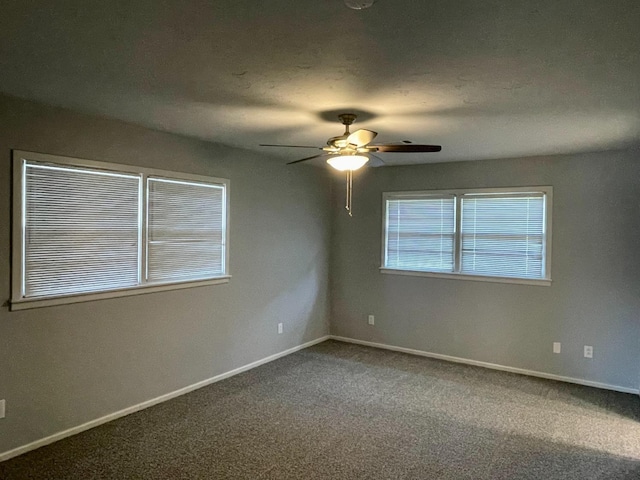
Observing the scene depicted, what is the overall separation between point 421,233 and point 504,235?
3.13 ft

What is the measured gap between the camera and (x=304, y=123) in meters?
3.50

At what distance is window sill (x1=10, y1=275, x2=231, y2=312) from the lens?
304 cm

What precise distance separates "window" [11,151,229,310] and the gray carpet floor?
3.50 feet

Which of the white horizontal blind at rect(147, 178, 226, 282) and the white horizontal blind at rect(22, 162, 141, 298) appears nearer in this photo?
the white horizontal blind at rect(22, 162, 141, 298)

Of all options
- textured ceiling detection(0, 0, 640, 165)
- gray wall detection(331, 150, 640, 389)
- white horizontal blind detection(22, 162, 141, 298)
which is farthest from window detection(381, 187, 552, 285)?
white horizontal blind detection(22, 162, 141, 298)

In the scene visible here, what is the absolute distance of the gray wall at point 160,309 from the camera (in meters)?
3.05

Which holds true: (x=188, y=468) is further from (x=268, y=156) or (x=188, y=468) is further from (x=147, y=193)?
(x=268, y=156)

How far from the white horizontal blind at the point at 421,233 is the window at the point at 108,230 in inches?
86.5

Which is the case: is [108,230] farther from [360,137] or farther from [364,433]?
[364,433]

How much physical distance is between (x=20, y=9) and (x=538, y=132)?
11.4 feet

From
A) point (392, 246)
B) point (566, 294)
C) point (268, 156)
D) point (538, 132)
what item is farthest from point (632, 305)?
point (268, 156)

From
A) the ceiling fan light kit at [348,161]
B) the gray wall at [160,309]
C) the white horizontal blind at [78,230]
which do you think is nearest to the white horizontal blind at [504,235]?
the gray wall at [160,309]

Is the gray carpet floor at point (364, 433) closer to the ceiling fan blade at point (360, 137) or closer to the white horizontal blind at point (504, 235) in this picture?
the white horizontal blind at point (504, 235)

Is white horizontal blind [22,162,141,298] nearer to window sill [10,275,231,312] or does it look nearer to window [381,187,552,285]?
window sill [10,275,231,312]
